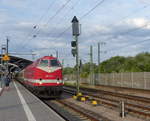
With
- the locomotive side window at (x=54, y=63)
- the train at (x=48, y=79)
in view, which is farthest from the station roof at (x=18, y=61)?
the train at (x=48, y=79)

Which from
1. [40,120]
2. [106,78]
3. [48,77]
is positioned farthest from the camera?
[106,78]

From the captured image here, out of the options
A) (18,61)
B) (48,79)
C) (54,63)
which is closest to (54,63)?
(54,63)

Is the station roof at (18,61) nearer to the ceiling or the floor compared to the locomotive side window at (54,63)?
nearer to the ceiling

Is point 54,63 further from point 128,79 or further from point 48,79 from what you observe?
point 128,79

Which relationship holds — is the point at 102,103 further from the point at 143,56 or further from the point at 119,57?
the point at 119,57

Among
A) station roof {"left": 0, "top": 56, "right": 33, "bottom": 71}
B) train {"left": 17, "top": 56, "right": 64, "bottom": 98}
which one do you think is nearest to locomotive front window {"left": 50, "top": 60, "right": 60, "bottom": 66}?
train {"left": 17, "top": 56, "right": 64, "bottom": 98}

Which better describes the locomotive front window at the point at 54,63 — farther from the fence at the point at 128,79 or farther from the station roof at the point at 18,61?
the station roof at the point at 18,61

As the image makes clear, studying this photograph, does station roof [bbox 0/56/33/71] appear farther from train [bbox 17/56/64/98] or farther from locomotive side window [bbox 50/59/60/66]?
train [bbox 17/56/64/98]

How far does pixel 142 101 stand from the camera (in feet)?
59.4

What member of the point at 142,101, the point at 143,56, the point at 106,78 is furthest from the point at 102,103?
the point at 143,56

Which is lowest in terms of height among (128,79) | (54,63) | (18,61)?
(128,79)

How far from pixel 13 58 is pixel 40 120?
5359 cm

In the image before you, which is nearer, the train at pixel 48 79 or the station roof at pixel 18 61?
the train at pixel 48 79

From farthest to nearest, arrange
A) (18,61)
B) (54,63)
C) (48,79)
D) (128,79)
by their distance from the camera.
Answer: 1. (18,61)
2. (128,79)
3. (54,63)
4. (48,79)
